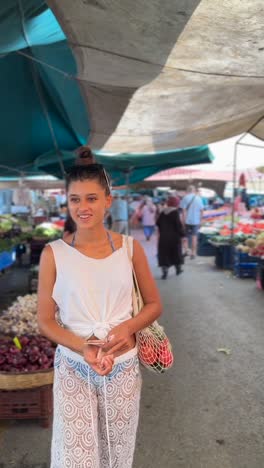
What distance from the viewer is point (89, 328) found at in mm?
1952

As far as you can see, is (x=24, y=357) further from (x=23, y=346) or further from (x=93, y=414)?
(x=93, y=414)

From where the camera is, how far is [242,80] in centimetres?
372

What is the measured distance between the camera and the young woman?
75.5 inches

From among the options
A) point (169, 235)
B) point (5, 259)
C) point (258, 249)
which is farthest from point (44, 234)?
point (258, 249)

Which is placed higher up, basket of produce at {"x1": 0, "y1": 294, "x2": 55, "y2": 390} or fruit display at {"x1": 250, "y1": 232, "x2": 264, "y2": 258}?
fruit display at {"x1": 250, "y1": 232, "x2": 264, "y2": 258}

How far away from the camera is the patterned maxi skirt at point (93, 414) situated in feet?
6.25

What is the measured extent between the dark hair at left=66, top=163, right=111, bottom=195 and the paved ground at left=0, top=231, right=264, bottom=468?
6.89 feet

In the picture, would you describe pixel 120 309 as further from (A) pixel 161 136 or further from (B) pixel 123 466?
(A) pixel 161 136

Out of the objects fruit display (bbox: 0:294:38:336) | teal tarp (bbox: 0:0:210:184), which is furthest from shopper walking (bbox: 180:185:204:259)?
fruit display (bbox: 0:294:38:336)

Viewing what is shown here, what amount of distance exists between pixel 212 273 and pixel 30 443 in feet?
25.5

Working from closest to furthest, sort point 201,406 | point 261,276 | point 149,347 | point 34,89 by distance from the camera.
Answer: point 149,347 < point 201,406 < point 34,89 < point 261,276

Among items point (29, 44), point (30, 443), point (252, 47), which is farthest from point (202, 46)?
point (30, 443)

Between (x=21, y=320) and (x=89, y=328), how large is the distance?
300 cm

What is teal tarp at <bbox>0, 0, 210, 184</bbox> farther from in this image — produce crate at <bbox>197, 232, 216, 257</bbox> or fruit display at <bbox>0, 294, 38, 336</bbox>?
produce crate at <bbox>197, 232, 216, 257</bbox>
